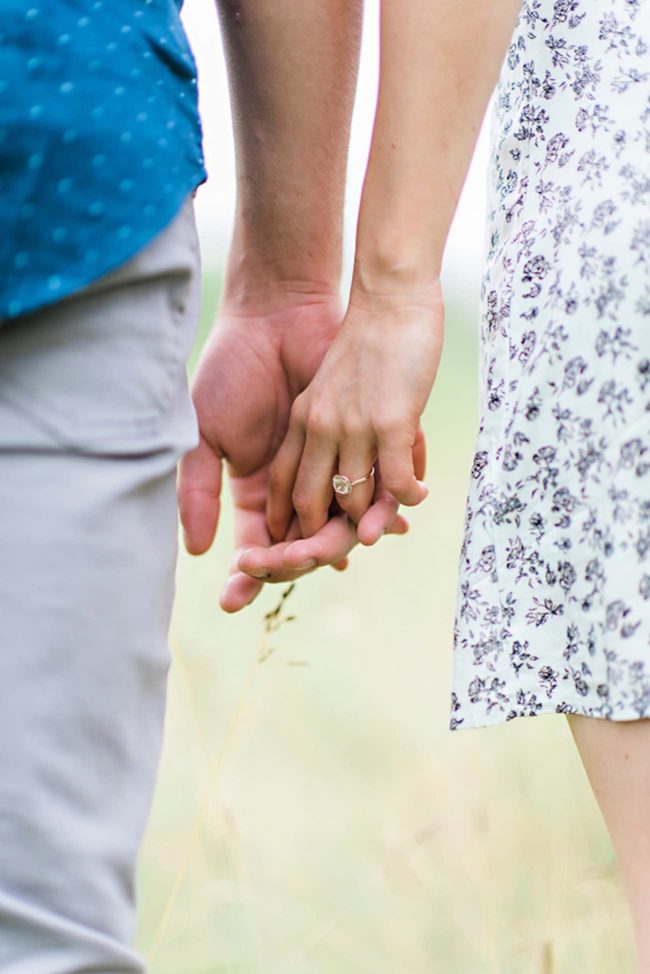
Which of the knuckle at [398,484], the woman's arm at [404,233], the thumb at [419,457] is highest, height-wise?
the woman's arm at [404,233]

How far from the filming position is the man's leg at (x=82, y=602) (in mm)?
809

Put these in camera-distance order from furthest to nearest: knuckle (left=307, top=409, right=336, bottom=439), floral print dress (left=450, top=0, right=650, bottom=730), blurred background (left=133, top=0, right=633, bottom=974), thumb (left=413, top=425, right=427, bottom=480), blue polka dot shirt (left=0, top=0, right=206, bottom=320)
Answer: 1. blurred background (left=133, top=0, right=633, bottom=974)
2. thumb (left=413, top=425, right=427, bottom=480)
3. knuckle (left=307, top=409, right=336, bottom=439)
4. floral print dress (left=450, top=0, right=650, bottom=730)
5. blue polka dot shirt (left=0, top=0, right=206, bottom=320)

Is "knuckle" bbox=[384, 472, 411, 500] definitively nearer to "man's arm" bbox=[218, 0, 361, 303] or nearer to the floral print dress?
the floral print dress

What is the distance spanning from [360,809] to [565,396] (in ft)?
4.99

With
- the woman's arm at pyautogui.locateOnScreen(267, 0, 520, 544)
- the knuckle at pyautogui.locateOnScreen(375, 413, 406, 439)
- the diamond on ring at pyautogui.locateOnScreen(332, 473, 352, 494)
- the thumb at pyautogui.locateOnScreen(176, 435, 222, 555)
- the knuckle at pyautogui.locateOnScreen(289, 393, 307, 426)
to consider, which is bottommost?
the thumb at pyautogui.locateOnScreen(176, 435, 222, 555)

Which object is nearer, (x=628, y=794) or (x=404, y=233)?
(x=628, y=794)

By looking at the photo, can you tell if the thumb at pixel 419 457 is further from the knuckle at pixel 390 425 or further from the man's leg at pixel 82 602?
the man's leg at pixel 82 602

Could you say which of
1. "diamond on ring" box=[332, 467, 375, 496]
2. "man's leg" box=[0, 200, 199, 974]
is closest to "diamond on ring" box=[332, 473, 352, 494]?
"diamond on ring" box=[332, 467, 375, 496]

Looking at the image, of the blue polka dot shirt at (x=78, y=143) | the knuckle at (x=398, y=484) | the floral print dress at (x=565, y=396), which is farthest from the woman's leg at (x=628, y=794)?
the blue polka dot shirt at (x=78, y=143)

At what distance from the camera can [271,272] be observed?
55.6 inches

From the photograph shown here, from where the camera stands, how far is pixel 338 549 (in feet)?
4.36

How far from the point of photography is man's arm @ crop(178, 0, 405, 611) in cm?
129

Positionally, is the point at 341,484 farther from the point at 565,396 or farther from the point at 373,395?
the point at 565,396

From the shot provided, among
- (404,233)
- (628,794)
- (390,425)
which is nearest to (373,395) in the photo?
(390,425)
